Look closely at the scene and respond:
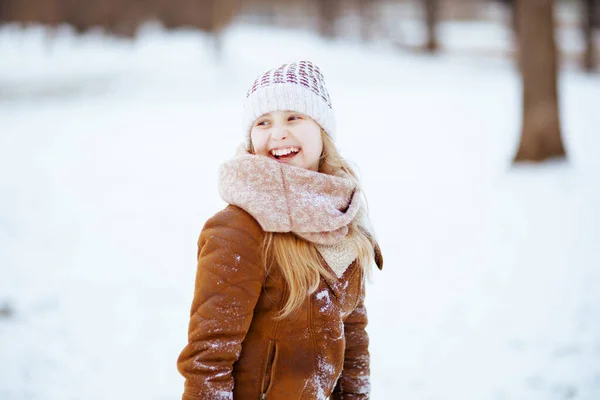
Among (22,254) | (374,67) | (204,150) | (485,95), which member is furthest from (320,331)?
(374,67)

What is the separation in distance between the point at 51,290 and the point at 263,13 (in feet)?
111

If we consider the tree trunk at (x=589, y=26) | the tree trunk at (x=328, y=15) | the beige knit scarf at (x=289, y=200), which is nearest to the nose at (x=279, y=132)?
the beige knit scarf at (x=289, y=200)

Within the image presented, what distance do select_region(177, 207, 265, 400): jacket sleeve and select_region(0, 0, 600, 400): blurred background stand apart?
87.6 inches

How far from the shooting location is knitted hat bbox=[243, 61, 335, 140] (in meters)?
1.57

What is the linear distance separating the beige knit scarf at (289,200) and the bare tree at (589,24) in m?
19.6

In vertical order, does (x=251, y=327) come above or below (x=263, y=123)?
below

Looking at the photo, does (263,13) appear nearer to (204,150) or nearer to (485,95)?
(485,95)

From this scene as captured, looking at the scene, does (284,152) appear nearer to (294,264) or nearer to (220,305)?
(294,264)

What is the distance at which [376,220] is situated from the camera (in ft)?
→ 20.0

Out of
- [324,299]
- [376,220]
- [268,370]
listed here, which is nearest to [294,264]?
[324,299]

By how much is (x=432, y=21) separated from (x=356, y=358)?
22.5 m

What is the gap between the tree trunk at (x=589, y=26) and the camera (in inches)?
685

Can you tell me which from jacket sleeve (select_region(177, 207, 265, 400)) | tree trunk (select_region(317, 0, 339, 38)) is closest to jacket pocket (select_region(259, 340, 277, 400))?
jacket sleeve (select_region(177, 207, 265, 400))

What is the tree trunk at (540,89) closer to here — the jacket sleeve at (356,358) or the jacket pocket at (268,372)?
the jacket sleeve at (356,358)
